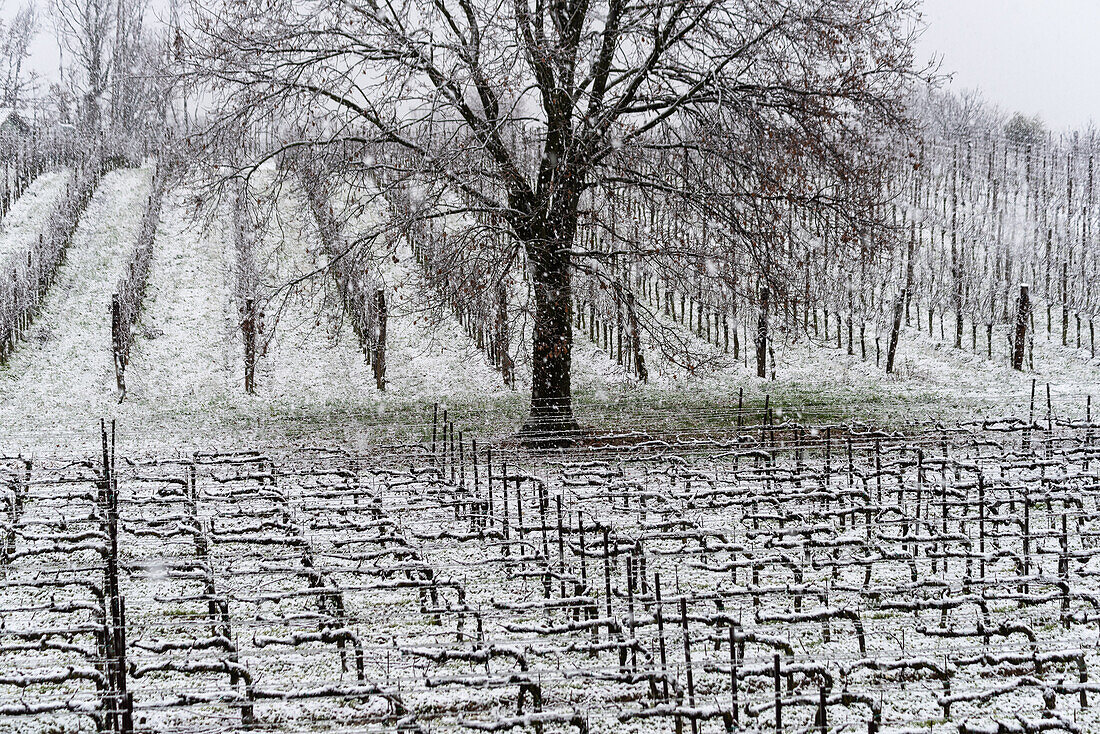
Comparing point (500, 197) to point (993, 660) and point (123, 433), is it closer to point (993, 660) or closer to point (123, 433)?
point (123, 433)

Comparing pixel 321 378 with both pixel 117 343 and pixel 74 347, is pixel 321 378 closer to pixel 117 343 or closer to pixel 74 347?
pixel 117 343

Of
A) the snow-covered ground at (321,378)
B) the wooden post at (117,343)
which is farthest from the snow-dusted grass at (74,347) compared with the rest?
the wooden post at (117,343)

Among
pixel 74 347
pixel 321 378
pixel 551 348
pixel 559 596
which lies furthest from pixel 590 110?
pixel 74 347

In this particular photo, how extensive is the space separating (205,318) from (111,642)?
2480 centimetres

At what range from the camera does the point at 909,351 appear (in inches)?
1277

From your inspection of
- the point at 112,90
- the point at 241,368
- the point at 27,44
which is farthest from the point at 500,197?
the point at 27,44

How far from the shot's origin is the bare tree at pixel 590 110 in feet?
38.5

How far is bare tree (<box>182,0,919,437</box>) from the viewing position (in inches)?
462

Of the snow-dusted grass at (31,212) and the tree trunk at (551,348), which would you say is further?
the snow-dusted grass at (31,212)

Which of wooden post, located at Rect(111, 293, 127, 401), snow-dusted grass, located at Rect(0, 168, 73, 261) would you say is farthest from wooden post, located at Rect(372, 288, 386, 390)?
snow-dusted grass, located at Rect(0, 168, 73, 261)

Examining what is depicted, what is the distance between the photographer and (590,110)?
40.0 ft

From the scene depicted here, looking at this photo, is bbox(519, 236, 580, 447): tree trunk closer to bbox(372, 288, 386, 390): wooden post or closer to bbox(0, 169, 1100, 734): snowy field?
bbox(0, 169, 1100, 734): snowy field

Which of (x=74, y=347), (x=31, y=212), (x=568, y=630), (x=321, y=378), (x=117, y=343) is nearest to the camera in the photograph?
(x=568, y=630)

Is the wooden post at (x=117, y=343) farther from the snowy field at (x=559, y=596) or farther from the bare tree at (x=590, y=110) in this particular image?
the bare tree at (x=590, y=110)
